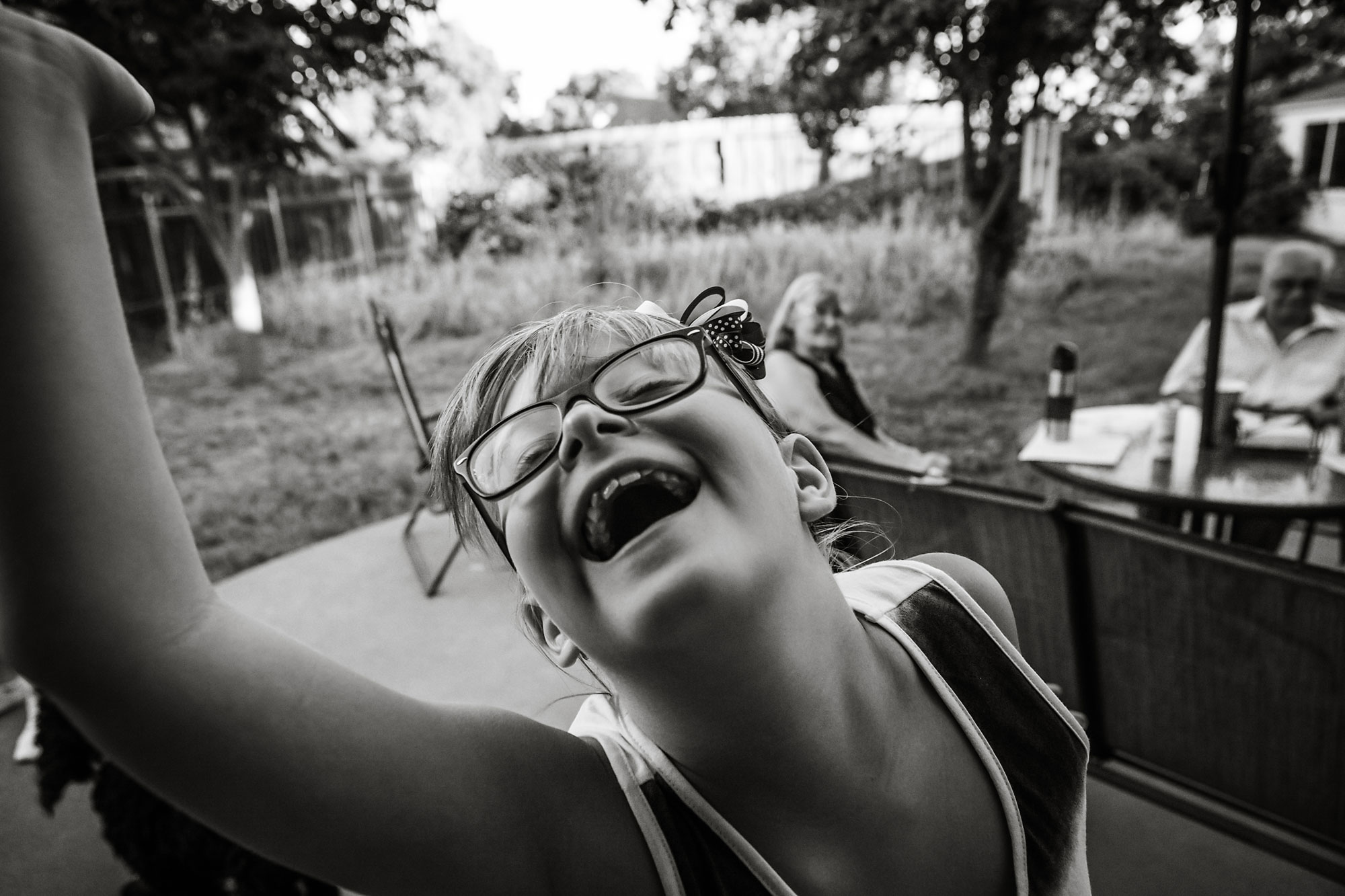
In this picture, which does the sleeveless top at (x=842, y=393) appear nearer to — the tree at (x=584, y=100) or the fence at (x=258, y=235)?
the fence at (x=258, y=235)

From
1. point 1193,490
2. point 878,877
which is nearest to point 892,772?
point 878,877

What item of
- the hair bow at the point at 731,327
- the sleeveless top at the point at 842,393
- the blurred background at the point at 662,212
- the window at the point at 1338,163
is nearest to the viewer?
the hair bow at the point at 731,327

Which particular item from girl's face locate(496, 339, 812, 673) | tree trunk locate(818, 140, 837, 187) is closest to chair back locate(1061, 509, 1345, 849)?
girl's face locate(496, 339, 812, 673)

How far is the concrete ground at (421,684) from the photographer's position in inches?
78.5

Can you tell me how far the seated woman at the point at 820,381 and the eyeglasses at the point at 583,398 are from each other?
8.89 feet

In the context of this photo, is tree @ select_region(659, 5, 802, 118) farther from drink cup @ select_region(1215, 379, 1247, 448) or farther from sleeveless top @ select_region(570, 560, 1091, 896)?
sleeveless top @ select_region(570, 560, 1091, 896)

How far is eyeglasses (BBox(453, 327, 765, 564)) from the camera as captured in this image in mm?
729

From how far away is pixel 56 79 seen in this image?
463 mm

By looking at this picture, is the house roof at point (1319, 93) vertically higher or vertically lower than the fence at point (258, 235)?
higher

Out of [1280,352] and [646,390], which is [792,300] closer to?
[1280,352]

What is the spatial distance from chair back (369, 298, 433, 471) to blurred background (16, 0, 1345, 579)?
122 centimetres

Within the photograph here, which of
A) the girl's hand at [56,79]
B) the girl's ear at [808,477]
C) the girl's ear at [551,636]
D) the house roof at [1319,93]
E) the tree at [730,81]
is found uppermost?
the tree at [730,81]

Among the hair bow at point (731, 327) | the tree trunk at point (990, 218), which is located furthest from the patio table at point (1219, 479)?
the tree trunk at point (990, 218)

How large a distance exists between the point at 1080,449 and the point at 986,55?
143 inches
